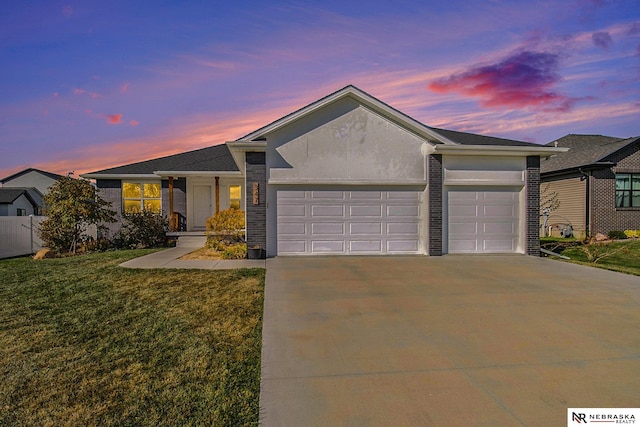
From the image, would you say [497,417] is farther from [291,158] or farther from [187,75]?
[187,75]

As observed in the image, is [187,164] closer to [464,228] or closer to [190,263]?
[190,263]

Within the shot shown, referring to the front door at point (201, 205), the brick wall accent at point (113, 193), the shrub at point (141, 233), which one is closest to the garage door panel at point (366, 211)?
the front door at point (201, 205)

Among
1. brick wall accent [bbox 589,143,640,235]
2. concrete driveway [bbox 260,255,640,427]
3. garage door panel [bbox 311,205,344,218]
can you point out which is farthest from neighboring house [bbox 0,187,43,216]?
brick wall accent [bbox 589,143,640,235]

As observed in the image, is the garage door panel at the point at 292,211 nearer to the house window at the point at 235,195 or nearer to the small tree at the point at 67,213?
the house window at the point at 235,195

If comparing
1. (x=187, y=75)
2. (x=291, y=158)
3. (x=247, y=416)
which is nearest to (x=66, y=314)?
(x=247, y=416)

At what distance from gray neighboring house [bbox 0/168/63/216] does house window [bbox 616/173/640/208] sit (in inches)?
1422

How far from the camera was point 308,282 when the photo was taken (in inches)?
309

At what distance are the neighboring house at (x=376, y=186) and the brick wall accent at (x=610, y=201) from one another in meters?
9.78

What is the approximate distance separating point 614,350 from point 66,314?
26.1 ft

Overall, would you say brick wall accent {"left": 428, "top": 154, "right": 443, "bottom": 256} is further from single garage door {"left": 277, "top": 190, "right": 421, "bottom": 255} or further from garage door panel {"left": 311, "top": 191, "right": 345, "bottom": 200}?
garage door panel {"left": 311, "top": 191, "right": 345, "bottom": 200}

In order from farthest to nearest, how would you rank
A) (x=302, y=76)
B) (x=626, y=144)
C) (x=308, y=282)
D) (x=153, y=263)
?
(x=626, y=144) → (x=302, y=76) → (x=153, y=263) → (x=308, y=282)

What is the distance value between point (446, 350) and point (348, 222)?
7.56 meters

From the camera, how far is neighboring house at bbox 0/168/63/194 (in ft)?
149

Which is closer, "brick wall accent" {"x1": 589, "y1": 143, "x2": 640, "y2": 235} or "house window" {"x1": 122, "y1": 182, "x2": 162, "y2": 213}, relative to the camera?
"house window" {"x1": 122, "y1": 182, "x2": 162, "y2": 213}
